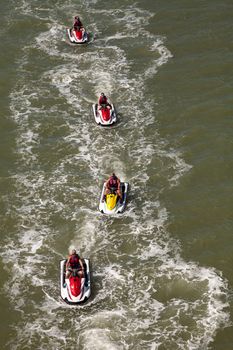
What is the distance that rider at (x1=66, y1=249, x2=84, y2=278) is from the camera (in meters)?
27.6

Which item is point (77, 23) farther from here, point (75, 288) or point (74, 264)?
point (75, 288)

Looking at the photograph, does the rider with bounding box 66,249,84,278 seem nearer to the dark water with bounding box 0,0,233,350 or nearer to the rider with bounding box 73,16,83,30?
the dark water with bounding box 0,0,233,350

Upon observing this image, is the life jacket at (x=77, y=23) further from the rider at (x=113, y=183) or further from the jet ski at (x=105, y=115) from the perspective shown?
the rider at (x=113, y=183)

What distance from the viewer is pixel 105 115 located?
126 ft

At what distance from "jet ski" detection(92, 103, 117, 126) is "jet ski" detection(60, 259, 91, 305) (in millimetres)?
13619

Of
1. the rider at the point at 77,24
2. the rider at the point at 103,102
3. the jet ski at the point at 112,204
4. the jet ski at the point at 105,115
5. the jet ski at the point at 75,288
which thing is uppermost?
the rider at the point at 77,24

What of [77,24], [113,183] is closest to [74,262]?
[113,183]

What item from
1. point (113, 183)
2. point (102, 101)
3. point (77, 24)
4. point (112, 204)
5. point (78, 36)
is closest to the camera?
point (112, 204)

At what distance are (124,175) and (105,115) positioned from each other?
557cm

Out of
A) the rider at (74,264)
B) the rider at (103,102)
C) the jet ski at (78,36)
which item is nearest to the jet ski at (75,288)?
the rider at (74,264)

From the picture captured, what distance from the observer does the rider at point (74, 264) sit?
2758cm

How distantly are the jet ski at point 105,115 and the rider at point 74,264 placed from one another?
42.3 ft

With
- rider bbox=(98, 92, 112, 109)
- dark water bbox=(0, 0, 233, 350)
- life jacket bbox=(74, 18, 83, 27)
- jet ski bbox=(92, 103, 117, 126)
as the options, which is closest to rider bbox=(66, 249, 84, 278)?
dark water bbox=(0, 0, 233, 350)

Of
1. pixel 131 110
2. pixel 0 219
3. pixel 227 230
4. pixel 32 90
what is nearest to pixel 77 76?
pixel 32 90
